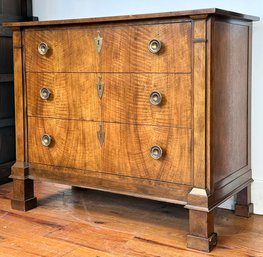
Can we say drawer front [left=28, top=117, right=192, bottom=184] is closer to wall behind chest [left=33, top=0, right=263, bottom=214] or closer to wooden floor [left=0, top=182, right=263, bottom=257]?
wooden floor [left=0, top=182, right=263, bottom=257]

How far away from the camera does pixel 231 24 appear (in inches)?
73.0

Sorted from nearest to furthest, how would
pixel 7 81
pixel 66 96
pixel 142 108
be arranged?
pixel 142 108
pixel 66 96
pixel 7 81

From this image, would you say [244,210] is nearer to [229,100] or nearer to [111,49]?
[229,100]

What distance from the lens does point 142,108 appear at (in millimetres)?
1846

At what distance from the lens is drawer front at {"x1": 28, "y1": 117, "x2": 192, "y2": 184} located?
1790mm

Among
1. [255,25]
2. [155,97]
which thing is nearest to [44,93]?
[155,97]

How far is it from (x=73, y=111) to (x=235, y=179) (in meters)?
0.74

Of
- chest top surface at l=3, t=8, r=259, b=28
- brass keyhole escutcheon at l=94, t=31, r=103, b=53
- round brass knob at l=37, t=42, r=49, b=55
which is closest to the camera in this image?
chest top surface at l=3, t=8, r=259, b=28

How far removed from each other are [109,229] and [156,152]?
0.39 metres

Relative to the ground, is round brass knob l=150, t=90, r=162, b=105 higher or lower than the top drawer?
lower

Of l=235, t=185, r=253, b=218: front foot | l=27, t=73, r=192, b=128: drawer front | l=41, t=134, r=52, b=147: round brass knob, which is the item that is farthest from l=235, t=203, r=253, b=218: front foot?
l=41, t=134, r=52, b=147: round brass knob

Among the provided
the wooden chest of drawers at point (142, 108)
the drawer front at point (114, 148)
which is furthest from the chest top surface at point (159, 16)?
the drawer front at point (114, 148)

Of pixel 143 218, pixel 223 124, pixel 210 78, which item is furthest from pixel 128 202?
pixel 210 78

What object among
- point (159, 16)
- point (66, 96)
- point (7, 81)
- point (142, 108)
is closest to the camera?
point (159, 16)
